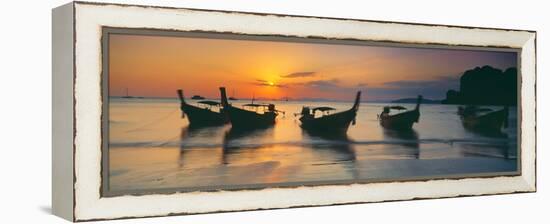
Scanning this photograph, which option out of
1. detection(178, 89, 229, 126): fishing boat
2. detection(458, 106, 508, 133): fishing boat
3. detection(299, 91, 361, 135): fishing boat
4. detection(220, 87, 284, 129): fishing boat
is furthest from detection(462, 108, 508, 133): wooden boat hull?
detection(178, 89, 229, 126): fishing boat

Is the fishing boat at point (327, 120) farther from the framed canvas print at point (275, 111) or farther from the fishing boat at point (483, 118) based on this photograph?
the fishing boat at point (483, 118)

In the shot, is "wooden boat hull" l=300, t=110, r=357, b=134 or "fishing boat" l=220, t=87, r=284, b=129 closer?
"fishing boat" l=220, t=87, r=284, b=129

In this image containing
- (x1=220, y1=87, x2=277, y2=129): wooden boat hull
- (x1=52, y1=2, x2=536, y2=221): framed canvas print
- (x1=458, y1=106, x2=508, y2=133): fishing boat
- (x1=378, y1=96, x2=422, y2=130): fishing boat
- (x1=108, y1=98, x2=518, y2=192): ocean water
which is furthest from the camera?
(x1=458, y1=106, x2=508, y2=133): fishing boat

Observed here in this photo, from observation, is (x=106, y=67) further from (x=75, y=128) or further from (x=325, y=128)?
(x=325, y=128)

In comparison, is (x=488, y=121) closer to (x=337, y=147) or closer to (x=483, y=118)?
(x=483, y=118)

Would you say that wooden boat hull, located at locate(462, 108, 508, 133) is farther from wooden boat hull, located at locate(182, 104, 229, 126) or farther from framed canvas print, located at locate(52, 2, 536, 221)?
wooden boat hull, located at locate(182, 104, 229, 126)

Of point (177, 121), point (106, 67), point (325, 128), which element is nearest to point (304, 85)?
point (325, 128)

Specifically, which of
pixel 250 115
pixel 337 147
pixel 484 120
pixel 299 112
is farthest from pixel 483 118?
pixel 250 115

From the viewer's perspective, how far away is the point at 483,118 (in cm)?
795

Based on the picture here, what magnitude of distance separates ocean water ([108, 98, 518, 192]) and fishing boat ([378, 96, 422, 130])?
0.05m

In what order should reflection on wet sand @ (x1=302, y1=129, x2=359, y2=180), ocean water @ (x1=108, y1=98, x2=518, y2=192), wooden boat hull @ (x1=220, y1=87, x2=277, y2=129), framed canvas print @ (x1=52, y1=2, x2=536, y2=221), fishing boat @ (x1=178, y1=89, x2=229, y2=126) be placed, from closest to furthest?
framed canvas print @ (x1=52, y1=2, x2=536, y2=221) < ocean water @ (x1=108, y1=98, x2=518, y2=192) < fishing boat @ (x1=178, y1=89, x2=229, y2=126) < wooden boat hull @ (x1=220, y1=87, x2=277, y2=129) < reflection on wet sand @ (x1=302, y1=129, x2=359, y2=180)

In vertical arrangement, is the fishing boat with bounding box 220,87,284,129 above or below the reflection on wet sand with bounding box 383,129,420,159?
above

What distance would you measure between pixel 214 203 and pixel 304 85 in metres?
1.12

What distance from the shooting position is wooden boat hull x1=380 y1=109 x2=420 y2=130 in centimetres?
748
